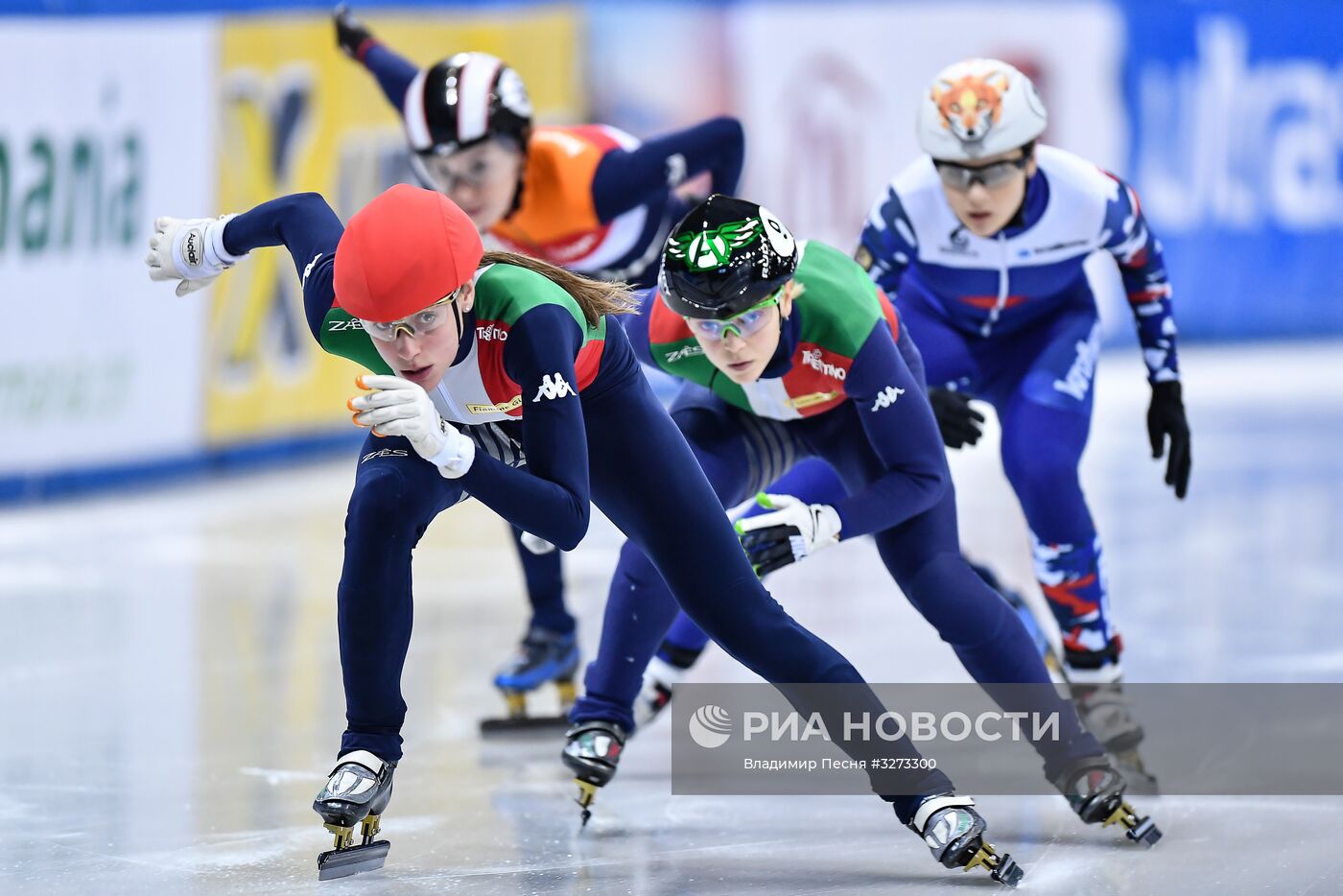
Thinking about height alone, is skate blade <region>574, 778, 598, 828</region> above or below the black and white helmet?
below

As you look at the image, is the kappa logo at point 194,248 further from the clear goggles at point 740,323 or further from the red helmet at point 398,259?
the clear goggles at point 740,323

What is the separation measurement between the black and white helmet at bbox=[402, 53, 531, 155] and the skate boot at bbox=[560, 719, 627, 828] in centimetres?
182

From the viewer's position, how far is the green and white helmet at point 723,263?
3.70 m

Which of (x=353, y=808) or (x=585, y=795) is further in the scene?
(x=585, y=795)

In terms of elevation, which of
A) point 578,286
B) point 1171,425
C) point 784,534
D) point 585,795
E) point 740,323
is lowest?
point 585,795

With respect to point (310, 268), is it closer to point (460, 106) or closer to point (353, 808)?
point (353, 808)

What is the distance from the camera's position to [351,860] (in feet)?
11.9

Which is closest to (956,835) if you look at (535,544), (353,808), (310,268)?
(535,544)

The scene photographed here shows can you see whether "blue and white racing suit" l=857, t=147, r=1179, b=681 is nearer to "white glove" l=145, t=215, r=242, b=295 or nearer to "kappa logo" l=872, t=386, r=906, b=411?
"kappa logo" l=872, t=386, r=906, b=411

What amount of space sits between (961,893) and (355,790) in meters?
1.14

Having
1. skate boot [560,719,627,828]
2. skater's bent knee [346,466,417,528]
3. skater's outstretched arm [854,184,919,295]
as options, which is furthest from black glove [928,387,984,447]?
skater's bent knee [346,466,417,528]

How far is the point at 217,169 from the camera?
8.93m

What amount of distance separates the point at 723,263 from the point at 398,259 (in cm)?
73

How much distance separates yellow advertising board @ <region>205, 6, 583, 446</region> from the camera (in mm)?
9008
